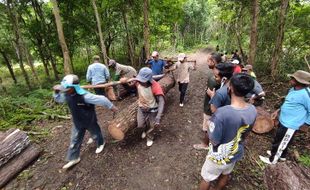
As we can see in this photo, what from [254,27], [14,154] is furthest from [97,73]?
[254,27]

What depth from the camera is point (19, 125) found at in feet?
21.5

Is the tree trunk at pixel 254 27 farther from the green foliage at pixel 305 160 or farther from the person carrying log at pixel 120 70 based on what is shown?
the person carrying log at pixel 120 70

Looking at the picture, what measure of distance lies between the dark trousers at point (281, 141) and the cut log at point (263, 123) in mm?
1296

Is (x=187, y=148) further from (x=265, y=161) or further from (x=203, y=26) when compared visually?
(x=203, y=26)

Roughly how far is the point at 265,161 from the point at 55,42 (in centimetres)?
1778

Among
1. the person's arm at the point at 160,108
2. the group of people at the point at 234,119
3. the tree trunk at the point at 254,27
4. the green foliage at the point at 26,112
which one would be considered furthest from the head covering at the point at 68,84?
the tree trunk at the point at 254,27

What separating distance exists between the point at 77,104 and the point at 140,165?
2.03 meters

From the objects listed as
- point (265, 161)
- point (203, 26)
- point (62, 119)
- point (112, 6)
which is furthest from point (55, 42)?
point (203, 26)

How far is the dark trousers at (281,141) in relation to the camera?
406 centimetres

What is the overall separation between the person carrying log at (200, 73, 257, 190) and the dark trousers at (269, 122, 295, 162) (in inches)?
79.9

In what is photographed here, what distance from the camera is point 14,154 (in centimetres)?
455

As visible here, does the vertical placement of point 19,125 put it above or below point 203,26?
below

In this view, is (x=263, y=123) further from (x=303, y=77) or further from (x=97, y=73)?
(x=97, y=73)

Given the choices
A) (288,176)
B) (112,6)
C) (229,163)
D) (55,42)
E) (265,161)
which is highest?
(112,6)
